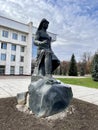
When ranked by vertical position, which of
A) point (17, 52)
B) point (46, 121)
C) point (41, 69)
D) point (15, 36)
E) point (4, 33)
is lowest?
point (46, 121)

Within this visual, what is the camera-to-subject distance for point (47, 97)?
3.55m

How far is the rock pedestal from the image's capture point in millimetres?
3529

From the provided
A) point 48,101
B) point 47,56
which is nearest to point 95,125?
point 48,101

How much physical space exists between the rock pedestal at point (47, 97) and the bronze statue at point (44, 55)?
0.96 feet

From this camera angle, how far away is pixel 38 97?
372 cm

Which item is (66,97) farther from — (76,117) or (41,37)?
(41,37)

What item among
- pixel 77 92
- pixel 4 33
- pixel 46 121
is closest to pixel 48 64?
pixel 46 121

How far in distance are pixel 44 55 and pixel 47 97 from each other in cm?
117

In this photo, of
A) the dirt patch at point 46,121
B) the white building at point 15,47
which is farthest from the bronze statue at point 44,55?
the white building at point 15,47

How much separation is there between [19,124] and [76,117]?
1.35m

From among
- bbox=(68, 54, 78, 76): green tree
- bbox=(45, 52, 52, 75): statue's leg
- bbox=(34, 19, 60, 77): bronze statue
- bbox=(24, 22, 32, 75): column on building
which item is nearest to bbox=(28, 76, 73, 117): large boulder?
bbox=(45, 52, 52, 75): statue's leg

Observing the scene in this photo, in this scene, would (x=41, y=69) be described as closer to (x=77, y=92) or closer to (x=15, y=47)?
(x=77, y=92)

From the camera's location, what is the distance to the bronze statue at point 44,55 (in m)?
4.03

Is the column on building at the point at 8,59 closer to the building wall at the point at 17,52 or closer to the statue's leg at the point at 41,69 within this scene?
the building wall at the point at 17,52
